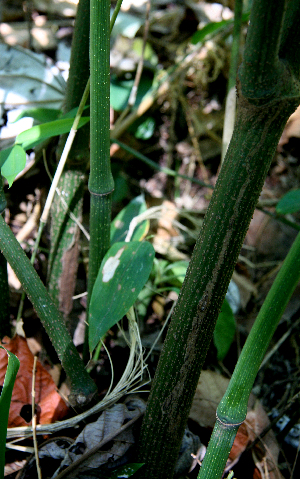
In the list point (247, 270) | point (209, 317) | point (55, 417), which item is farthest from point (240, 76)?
point (247, 270)

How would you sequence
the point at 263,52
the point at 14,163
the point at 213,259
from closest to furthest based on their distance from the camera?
the point at 263,52 < the point at 213,259 < the point at 14,163

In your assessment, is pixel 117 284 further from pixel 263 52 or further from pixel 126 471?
pixel 263 52

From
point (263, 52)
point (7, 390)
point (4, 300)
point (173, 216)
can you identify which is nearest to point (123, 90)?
point (173, 216)

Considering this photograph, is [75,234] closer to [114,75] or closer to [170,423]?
[170,423]

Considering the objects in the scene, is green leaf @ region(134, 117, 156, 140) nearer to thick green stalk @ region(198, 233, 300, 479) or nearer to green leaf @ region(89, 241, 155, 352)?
green leaf @ region(89, 241, 155, 352)

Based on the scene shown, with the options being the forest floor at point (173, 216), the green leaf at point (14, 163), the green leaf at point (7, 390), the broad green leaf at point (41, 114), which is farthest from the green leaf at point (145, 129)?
the green leaf at point (7, 390)

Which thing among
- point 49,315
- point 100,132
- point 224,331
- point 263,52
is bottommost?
point 224,331
